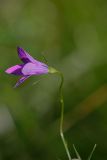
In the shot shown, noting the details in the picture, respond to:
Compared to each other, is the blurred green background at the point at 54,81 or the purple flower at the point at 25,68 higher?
the purple flower at the point at 25,68

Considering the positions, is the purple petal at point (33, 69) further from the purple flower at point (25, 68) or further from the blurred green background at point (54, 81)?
the blurred green background at point (54, 81)

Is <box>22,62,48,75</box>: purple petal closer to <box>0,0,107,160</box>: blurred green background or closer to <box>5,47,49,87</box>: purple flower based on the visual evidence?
<box>5,47,49,87</box>: purple flower

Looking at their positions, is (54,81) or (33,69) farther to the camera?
(54,81)

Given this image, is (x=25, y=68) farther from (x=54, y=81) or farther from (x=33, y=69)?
(x=54, y=81)

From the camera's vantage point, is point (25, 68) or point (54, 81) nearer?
point (25, 68)

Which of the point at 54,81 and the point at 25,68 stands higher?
the point at 25,68

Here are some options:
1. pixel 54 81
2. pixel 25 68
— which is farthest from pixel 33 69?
pixel 54 81

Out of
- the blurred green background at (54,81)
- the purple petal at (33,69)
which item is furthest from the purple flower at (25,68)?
the blurred green background at (54,81)

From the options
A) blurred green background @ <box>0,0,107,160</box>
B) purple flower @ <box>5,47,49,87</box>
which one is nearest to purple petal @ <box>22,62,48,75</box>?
purple flower @ <box>5,47,49,87</box>
